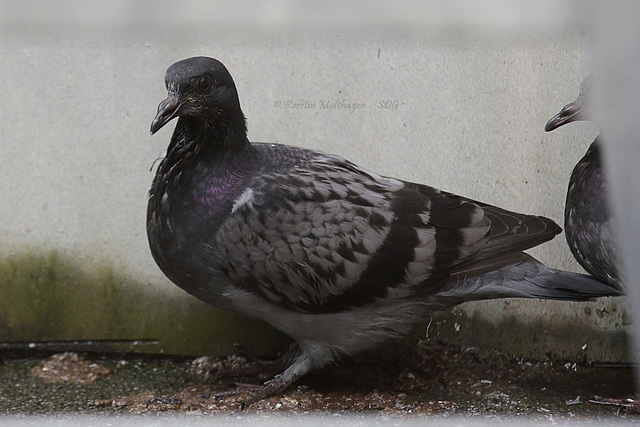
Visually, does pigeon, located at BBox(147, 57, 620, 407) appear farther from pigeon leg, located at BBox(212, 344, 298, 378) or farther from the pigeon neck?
pigeon leg, located at BBox(212, 344, 298, 378)

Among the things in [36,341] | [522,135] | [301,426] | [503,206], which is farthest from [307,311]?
[36,341]

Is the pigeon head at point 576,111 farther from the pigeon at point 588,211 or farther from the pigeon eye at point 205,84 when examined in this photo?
the pigeon eye at point 205,84

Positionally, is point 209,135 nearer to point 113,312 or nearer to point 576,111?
point 113,312

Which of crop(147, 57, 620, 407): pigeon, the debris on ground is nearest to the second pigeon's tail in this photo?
crop(147, 57, 620, 407): pigeon

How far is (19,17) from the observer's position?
3570 mm

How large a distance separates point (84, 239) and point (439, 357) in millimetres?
1681

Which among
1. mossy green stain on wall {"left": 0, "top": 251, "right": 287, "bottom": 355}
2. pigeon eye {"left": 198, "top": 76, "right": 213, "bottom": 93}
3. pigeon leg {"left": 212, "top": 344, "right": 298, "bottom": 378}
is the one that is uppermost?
pigeon eye {"left": 198, "top": 76, "right": 213, "bottom": 93}

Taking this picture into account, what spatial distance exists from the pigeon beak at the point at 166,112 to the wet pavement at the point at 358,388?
1051 mm

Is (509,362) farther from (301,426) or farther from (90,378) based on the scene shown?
(90,378)

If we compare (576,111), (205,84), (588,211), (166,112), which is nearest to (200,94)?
(205,84)

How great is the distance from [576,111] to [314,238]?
114 centimetres

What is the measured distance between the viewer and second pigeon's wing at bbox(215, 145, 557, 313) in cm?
298

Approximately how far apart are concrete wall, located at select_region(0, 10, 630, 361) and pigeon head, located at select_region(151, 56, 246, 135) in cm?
59

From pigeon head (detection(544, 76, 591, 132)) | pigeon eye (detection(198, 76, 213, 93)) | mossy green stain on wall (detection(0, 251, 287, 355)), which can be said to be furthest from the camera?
mossy green stain on wall (detection(0, 251, 287, 355))
